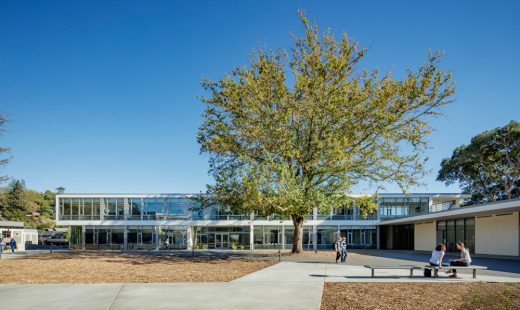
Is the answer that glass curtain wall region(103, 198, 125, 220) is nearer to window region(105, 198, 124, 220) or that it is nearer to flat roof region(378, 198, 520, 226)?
window region(105, 198, 124, 220)

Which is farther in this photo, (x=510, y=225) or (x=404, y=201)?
(x=404, y=201)

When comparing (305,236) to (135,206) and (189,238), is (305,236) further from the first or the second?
(135,206)

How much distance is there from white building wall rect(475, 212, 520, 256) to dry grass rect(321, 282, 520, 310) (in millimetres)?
19000

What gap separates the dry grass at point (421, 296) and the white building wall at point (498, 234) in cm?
1900

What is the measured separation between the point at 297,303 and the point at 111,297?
444cm

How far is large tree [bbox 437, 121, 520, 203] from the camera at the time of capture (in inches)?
1996

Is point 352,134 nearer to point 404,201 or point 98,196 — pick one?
point 404,201

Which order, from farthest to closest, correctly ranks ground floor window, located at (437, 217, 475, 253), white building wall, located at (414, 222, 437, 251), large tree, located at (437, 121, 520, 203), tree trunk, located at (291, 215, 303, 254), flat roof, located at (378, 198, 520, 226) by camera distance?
large tree, located at (437, 121, 520, 203) < white building wall, located at (414, 222, 437, 251) < ground floor window, located at (437, 217, 475, 253) < tree trunk, located at (291, 215, 303, 254) < flat roof, located at (378, 198, 520, 226)

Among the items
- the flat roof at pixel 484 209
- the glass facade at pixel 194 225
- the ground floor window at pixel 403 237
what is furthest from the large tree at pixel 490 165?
the flat roof at pixel 484 209

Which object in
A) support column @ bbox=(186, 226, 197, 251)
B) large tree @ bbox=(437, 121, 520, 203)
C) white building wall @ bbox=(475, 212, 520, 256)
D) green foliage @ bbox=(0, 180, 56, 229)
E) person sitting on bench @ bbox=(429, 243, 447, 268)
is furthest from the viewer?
green foliage @ bbox=(0, 180, 56, 229)

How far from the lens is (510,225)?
104 ft

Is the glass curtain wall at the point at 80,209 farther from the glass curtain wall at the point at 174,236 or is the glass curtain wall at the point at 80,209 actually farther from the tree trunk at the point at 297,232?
the tree trunk at the point at 297,232

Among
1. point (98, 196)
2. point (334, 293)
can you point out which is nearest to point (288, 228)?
point (98, 196)

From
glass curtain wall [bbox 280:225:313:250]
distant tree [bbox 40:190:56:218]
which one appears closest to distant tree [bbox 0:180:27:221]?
distant tree [bbox 40:190:56:218]
